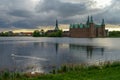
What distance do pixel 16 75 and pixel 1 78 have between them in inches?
63.3

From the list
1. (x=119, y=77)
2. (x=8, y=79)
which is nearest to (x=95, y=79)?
(x=119, y=77)

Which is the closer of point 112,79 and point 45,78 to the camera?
point 112,79

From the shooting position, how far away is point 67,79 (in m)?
19.1

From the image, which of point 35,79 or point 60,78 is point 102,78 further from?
point 35,79

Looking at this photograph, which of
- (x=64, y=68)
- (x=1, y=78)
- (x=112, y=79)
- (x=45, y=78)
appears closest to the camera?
(x=112, y=79)

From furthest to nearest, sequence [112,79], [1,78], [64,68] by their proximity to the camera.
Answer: [64,68]
[1,78]
[112,79]

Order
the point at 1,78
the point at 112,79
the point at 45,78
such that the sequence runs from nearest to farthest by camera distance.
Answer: the point at 112,79, the point at 45,78, the point at 1,78

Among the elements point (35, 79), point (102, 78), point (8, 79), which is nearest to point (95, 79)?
point (102, 78)

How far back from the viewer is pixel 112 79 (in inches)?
735

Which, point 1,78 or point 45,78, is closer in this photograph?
point 45,78

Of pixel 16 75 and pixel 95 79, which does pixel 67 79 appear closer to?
pixel 95 79

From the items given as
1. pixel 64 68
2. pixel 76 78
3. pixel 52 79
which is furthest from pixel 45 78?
pixel 64 68

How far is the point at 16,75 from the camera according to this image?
910 inches

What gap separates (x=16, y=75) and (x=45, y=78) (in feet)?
14.2
